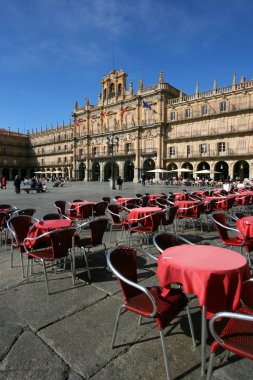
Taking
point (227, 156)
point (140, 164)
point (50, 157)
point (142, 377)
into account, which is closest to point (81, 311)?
point (142, 377)

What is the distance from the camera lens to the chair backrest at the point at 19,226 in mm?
4129

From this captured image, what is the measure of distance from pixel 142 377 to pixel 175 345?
0.46 meters

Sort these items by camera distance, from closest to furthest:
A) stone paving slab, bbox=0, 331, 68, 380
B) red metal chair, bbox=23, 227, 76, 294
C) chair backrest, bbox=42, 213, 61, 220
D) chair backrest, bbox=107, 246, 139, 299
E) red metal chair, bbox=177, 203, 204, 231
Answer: stone paving slab, bbox=0, 331, 68, 380 < chair backrest, bbox=107, 246, 139, 299 < red metal chair, bbox=23, 227, 76, 294 < chair backrest, bbox=42, 213, 61, 220 < red metal chair, bbox=177, 203, 204, 231

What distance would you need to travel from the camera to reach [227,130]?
32.5m

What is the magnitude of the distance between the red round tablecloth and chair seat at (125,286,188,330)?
0.14 meters

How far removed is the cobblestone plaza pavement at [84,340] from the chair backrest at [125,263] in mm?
450

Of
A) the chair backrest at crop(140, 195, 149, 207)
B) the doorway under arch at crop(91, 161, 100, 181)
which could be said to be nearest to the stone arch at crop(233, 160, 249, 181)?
the doorway under arch at crop(91, 161, 100, 181)

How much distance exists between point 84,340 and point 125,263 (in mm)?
785

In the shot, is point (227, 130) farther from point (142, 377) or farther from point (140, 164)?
point (142, 377)

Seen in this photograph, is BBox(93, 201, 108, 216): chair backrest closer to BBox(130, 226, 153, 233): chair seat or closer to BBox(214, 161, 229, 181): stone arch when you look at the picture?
BBox(130, 226, 153, 233): chair seat

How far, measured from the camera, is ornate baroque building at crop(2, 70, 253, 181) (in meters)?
31.8

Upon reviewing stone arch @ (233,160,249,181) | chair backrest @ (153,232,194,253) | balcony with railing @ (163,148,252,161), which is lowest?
chair backrest @ (153,232,194,253)

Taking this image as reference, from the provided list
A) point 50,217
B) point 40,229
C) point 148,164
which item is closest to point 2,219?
point 50,217

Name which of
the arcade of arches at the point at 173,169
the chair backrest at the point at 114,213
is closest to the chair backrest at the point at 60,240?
the chair backrest at the point at 114,213
